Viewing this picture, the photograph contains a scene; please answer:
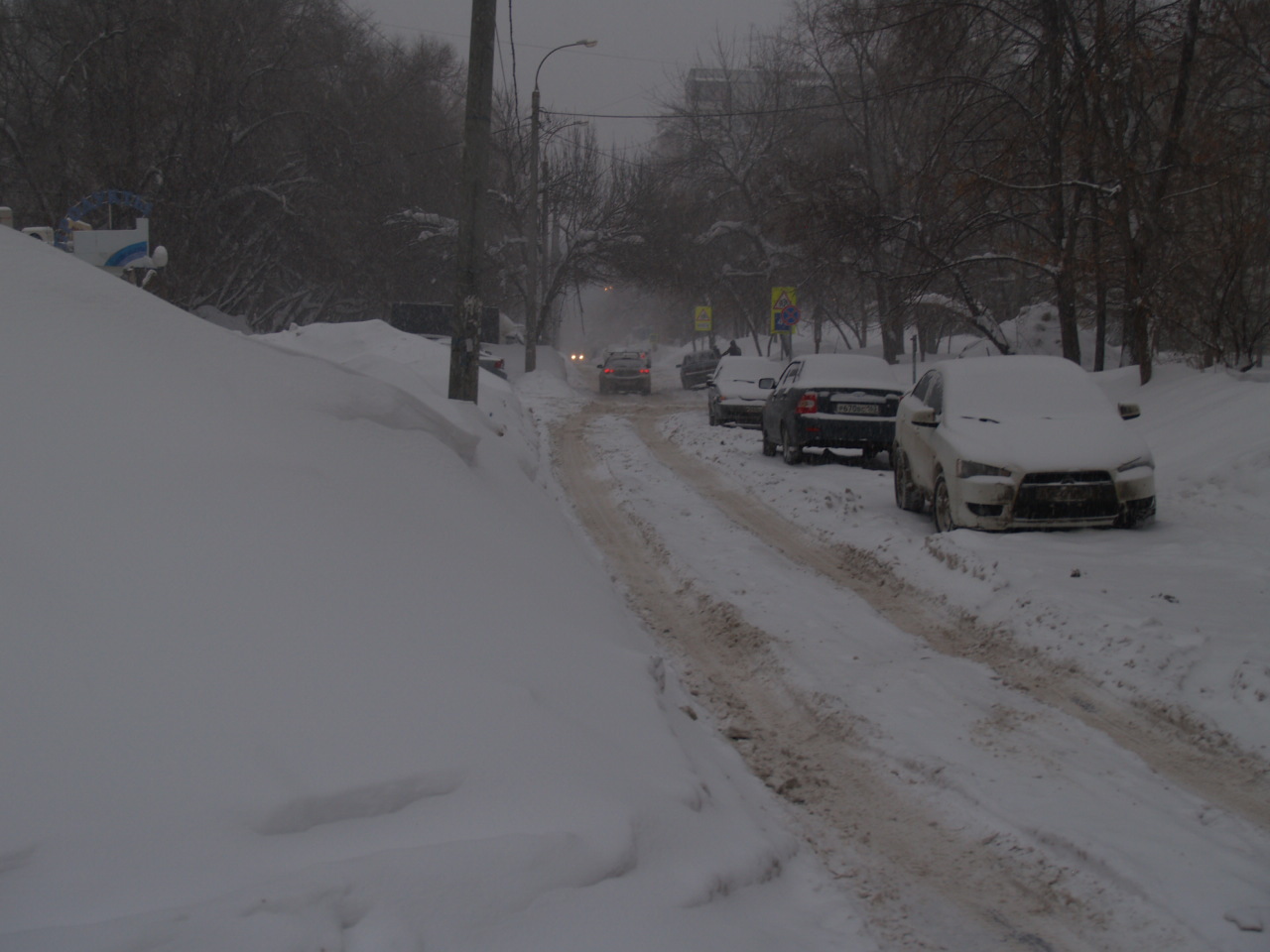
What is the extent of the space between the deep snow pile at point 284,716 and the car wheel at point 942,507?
16.3 ft

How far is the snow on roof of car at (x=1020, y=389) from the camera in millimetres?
9523

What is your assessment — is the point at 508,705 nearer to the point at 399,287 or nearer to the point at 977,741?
the point at 977,741

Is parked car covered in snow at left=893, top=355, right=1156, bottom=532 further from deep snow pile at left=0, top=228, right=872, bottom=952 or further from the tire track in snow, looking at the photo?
deep snow pile at left=0, top=228, right=872, bottom=952

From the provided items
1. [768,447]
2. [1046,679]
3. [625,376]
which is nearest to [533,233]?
[625,376]

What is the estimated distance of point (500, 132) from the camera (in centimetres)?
4041

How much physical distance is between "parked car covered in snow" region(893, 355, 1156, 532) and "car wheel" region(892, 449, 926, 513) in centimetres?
11

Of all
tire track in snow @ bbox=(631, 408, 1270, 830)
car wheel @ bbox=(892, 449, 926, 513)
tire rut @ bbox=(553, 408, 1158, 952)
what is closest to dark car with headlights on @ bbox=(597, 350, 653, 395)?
car wheel @ bbox=(892, 449, 926, 513)

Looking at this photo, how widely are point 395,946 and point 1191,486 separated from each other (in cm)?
1005

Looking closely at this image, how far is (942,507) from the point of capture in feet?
31.0

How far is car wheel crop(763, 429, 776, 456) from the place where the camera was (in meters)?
15.9

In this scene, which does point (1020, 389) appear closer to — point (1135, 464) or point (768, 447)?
point (1135, 464)

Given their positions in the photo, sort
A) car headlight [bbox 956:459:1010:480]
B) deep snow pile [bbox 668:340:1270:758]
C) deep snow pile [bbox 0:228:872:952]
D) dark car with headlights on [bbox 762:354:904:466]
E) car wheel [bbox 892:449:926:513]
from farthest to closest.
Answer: dark car with headlights on [bbox 762:354:904:466] < car wheel [bbox 892:449:926:513] < car headlight [bbox 956:459:1010:480] < deep snow pile [bbox 668:340:1270:758] < deep snow pile [bbox 0:228:872:952]

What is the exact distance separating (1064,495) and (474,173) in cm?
659

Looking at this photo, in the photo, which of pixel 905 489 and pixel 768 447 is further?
pixel 768 447
